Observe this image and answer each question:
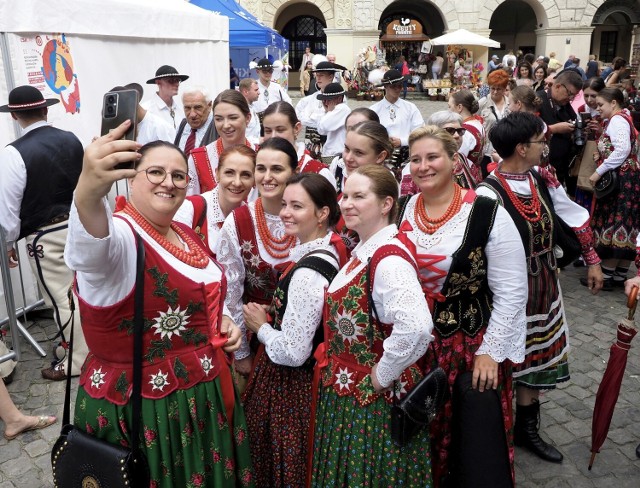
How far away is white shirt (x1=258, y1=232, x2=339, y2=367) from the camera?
7.90 feet

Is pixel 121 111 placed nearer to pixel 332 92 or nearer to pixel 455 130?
pixel 455 130

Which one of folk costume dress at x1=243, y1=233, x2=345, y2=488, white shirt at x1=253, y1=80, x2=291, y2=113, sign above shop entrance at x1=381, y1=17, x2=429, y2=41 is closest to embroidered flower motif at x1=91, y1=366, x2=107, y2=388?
folk costume dress at x1=243, y1=233, x2=345, y2=488

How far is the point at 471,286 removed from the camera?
2.63 m

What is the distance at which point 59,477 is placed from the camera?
217 cm

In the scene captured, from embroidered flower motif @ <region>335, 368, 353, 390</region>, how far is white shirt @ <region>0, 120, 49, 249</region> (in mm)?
3191

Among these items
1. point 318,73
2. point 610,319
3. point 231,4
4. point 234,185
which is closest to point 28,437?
point 234,185

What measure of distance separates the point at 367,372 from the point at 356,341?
0.13 meters

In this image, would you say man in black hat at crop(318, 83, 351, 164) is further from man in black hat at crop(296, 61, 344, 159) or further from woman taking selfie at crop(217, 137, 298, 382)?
woman taking selfie at crop(217, 137, 298, 382)

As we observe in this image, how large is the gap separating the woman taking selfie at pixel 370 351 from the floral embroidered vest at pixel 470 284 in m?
0.35

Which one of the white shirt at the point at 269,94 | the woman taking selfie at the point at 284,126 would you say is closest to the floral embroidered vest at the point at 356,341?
the woman taking selfie at the point at 284,126

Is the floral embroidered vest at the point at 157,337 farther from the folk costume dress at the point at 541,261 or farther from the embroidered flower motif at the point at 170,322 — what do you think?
the folk costume dress at the point at 541,261

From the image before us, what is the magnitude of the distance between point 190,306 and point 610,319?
4674 mm

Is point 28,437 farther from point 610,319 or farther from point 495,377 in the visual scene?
point 610,319

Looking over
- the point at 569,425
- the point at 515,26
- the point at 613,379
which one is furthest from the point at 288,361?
the point at 515,26
